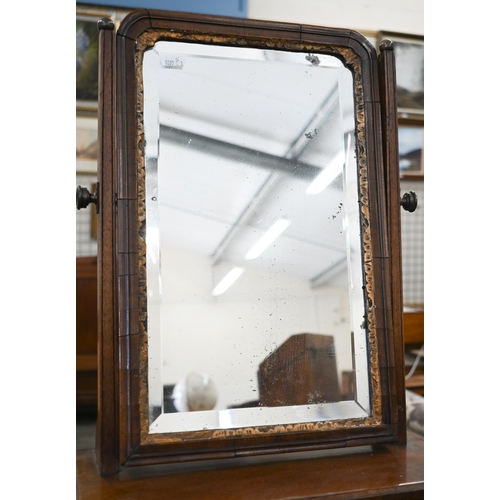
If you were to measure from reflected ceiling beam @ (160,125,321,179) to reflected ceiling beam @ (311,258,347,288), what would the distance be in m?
0.14

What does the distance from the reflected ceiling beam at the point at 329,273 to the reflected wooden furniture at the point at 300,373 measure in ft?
0.25

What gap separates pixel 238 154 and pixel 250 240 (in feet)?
0.42

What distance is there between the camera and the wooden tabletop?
659 millimetres

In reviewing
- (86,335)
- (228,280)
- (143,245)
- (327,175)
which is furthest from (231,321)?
(86,335)

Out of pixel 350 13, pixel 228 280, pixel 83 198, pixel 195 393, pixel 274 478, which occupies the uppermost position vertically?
pixel 350 13

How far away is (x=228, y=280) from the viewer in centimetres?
76

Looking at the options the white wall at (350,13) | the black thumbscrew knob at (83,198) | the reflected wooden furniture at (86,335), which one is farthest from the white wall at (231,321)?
the white wall at (350,13)

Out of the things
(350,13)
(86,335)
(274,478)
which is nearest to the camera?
(274,478)

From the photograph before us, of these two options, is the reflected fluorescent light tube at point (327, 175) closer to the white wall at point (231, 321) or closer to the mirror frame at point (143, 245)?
the mirror frame at point (143, 245)

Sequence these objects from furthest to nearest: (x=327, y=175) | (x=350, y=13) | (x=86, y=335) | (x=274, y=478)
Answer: (x=350, y=13), (x=86, y=335), (x=327, y=175), (x=274, y=478)

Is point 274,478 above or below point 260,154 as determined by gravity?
below

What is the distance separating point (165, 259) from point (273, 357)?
205mm

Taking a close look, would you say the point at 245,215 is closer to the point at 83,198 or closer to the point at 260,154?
the point at 260,154

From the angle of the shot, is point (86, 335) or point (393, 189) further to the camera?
point (86, 335)
